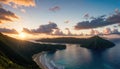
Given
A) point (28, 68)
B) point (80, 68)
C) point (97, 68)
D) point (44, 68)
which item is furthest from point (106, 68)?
point (28, 68)

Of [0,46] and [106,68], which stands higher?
[0,46]

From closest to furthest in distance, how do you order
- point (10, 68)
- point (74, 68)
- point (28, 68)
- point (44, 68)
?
point (10, 68) < point (28, 68) < point (44, 68) < point (74, 68)

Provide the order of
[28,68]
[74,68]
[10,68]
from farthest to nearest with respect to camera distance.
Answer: [74,68], [28,68], [10,68]

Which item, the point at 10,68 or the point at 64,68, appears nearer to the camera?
the point at 10,68

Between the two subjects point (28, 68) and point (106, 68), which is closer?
point (28, 68)

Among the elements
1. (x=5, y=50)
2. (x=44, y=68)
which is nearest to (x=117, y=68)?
(x=44, y=68)

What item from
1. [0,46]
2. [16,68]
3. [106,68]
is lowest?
[106,68]

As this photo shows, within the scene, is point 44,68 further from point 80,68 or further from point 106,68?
point 106,68

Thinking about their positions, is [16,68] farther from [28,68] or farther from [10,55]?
[10,55]

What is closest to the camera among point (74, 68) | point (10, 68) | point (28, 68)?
point (10, 68)
